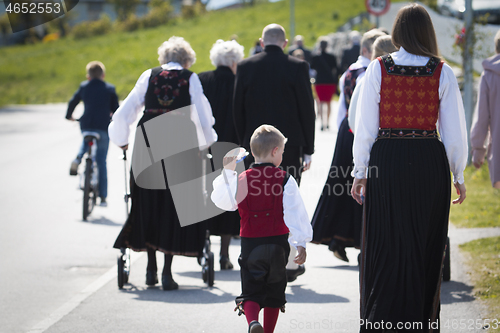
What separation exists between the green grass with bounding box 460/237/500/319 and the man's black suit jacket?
1.96m

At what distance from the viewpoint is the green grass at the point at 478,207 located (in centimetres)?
825

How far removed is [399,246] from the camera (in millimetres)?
4133

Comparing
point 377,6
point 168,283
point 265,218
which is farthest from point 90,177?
point 377,6

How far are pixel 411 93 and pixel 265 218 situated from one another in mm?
1188

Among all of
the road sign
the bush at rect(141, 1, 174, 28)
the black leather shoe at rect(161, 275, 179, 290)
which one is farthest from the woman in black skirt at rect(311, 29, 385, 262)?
the bush at rect(141, 1, 174, 28)

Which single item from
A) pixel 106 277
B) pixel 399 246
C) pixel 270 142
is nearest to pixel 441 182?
pixel 399 246

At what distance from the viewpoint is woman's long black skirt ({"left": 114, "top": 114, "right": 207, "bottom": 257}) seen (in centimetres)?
616

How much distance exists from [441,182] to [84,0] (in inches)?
3956

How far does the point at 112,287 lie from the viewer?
618 cm

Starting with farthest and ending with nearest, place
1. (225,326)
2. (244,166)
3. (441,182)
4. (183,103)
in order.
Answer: (244,166) → (183,103) → (225,326) → (441,182)

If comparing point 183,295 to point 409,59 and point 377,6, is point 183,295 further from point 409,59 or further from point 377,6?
point 377,6

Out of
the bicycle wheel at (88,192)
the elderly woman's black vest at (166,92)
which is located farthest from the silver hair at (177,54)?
the bicycle wheel at (88,192)

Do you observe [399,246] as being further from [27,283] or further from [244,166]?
[27,283]

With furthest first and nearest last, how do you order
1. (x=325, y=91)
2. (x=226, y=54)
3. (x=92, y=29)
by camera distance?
(x=92, y=29) < (x=325, y=91) < (x=226, y=54)
